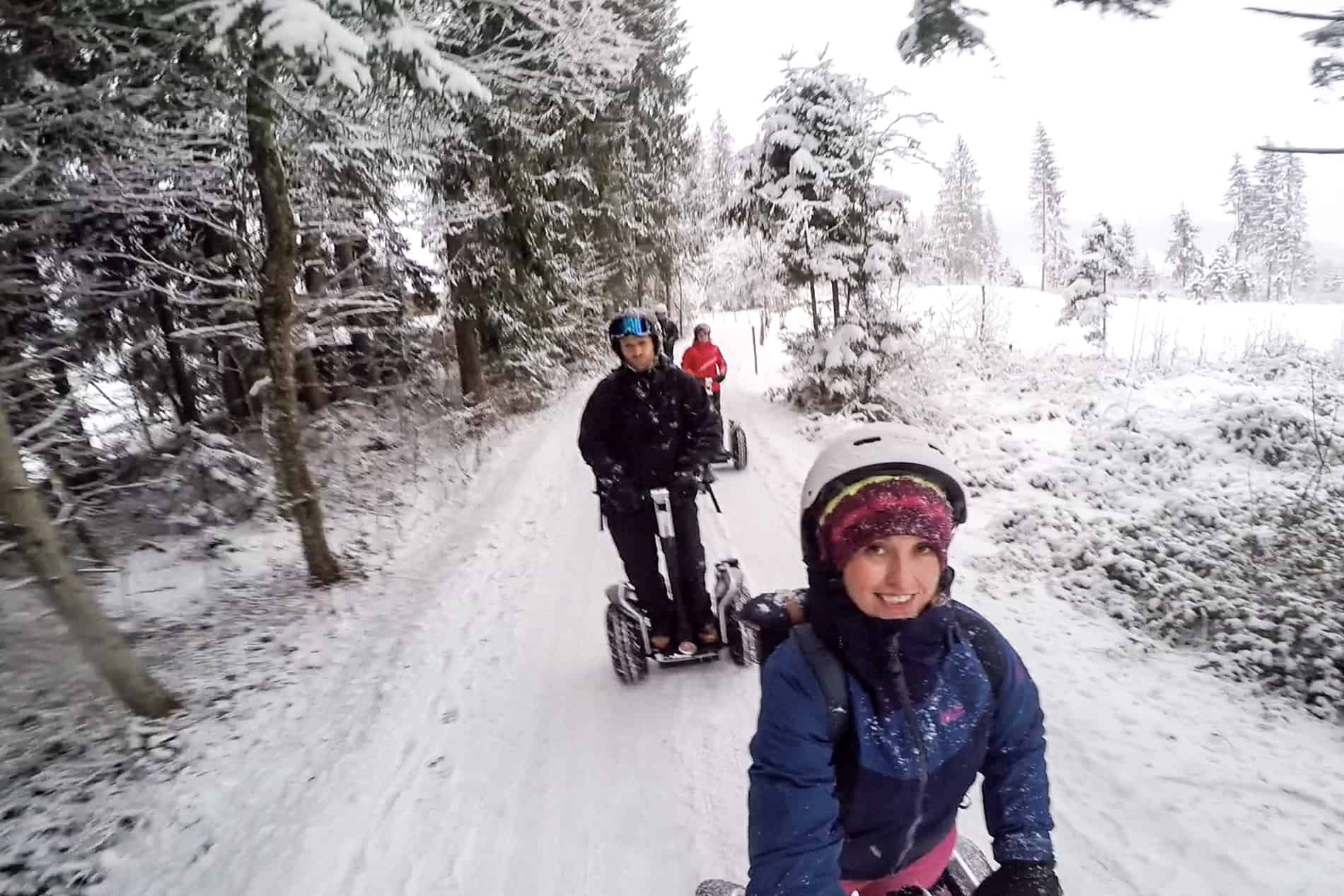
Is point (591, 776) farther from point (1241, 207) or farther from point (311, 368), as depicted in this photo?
point (1241, 207)

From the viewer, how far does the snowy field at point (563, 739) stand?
2951mm

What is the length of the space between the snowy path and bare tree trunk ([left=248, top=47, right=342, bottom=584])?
1192 millimetres

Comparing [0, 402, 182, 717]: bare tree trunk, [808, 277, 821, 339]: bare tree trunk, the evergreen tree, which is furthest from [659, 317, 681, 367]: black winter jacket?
the evergreen tree

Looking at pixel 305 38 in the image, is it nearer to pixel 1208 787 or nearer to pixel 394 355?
pixel 1208 787

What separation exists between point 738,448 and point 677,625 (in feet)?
17.9

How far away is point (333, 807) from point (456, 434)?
8.61 m

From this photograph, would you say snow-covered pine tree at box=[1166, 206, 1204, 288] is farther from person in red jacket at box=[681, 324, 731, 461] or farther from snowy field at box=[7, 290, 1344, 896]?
snowy field at box=[7, 290, 1344, 896]

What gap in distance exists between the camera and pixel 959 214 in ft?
222

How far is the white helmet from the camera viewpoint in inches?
63.9

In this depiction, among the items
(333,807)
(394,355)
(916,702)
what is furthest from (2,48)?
(394,355)

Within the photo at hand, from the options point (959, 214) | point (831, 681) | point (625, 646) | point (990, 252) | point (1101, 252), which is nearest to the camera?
point (831, 681)

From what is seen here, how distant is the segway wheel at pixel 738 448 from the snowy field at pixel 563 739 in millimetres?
2112

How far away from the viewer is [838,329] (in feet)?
40.3

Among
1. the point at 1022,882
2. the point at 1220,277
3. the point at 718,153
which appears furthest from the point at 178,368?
the point at 1220,277
